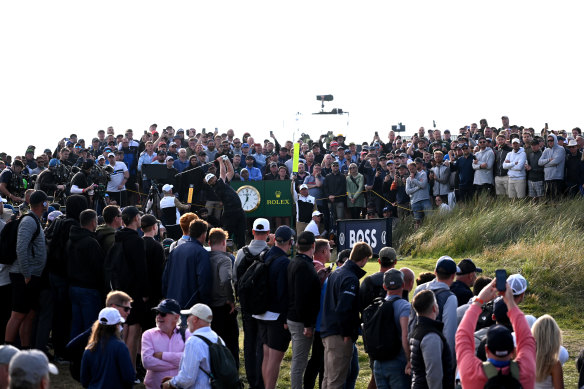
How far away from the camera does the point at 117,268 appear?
31.6ft

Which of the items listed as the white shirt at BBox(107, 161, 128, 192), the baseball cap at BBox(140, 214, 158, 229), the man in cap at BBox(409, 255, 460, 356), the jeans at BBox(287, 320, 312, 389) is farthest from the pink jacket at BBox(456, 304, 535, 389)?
the white shirt at BBox(107, 161, 128, 192)

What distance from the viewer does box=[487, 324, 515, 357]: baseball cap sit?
5750 mm

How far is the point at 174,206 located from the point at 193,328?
11156 mm

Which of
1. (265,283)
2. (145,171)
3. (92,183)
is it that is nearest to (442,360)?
(265,283)

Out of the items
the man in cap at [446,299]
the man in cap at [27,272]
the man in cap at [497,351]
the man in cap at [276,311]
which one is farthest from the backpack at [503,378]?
the man in cap at [27,272]

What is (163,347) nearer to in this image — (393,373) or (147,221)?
(393,373)

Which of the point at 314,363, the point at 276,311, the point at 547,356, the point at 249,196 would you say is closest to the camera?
the point at 547,356

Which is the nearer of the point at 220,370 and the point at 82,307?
the point at 220,370

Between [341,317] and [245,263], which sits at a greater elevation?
[245,263]

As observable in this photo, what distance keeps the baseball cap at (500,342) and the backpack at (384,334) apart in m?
2.28

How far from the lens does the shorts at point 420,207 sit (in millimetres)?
20812

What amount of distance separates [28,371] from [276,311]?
515 cm

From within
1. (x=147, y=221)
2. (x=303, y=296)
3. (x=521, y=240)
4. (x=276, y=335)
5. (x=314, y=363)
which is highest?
(x=147, y=221)

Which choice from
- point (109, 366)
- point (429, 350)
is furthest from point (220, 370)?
point (429, 350)
